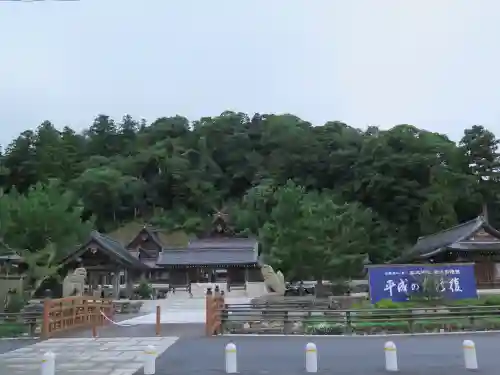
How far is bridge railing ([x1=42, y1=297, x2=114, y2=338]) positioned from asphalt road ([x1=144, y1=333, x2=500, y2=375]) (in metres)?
4.94

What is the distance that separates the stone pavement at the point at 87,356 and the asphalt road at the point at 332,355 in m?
0.67

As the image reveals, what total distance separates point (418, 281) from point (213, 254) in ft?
85.7

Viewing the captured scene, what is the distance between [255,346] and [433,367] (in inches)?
203

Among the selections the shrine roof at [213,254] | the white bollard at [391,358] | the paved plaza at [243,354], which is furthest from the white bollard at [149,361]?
the shrine roof at [213,254]

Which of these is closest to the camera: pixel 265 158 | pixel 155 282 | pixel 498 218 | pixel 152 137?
pixel 155 282

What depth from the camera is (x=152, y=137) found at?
82.6 m

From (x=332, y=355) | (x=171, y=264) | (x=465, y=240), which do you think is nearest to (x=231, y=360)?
(x=332, y=355)

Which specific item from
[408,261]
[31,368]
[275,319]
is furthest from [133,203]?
[31,368]

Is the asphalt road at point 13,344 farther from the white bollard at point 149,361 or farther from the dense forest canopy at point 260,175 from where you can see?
the dense forest canopy at point 260,175

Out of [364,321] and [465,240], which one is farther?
[465,240]

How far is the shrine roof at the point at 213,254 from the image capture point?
42344 millimetres

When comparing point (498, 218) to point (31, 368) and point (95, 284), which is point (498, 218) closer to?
point (95, 284)

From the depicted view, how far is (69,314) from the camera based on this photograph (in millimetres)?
18891

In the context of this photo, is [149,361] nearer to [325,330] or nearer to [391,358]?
[391,358]
